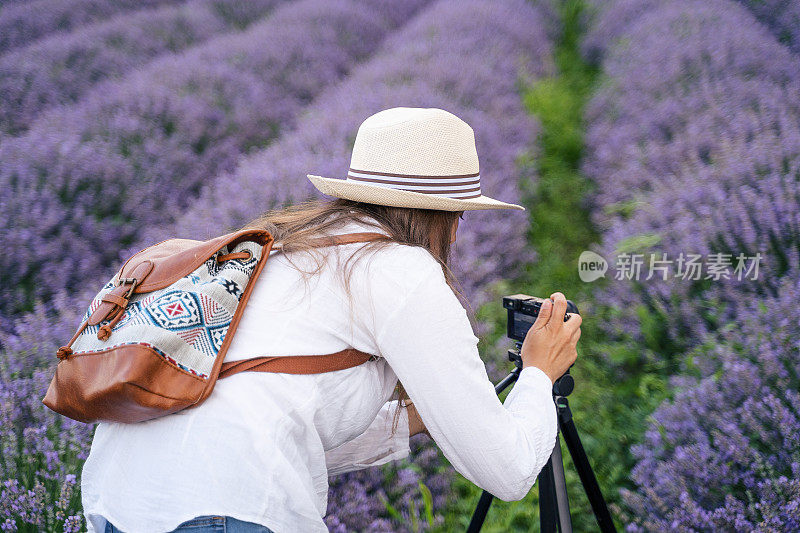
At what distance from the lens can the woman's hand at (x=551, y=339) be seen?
119cm

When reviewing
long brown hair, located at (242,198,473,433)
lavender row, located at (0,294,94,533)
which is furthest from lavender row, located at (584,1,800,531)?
lavender row, located at (0,294,94,533)

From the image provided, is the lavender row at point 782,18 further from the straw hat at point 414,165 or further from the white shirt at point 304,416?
the white shirt at point 304,416

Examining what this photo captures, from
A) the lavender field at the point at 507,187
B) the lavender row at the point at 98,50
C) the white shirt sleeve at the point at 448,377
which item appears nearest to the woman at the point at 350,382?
the white shirt sleeve at the point at 448,377

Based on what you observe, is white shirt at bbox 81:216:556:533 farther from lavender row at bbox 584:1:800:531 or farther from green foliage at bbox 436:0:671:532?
green foliage at bbox 436:0:671:532

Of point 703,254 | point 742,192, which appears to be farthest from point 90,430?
point 742,192

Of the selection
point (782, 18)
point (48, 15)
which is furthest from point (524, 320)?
point (48, 15)

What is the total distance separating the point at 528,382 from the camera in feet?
3.77

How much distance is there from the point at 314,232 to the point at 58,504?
4.01ft

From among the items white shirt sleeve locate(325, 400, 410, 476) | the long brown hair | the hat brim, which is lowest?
white shirt sleeve locate(325, 400, 410, 476)

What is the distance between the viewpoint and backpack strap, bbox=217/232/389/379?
1.03 m

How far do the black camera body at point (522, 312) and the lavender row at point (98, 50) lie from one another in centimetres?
280

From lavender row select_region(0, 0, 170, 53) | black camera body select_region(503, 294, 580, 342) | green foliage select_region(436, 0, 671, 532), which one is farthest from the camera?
lavender row select_region(0, 0, 170, 53)

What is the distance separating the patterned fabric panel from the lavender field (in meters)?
1.00

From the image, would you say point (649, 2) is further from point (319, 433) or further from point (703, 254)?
point (319, 433)
